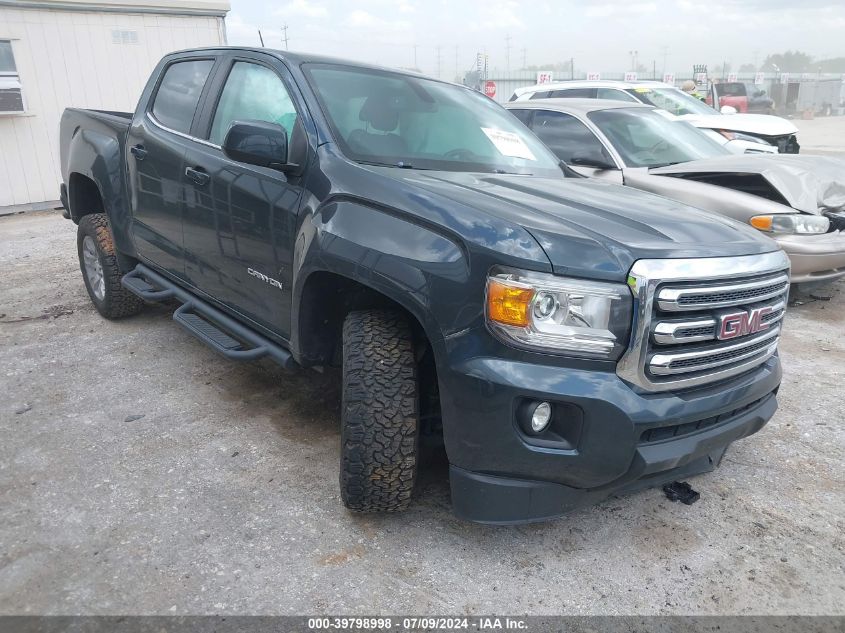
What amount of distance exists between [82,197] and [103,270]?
0.77 m

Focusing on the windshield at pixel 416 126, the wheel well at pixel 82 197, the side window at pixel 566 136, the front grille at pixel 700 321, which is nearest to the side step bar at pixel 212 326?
the windshield at pixel 416 126

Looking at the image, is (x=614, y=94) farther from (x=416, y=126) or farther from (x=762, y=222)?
(x=416, y=126)

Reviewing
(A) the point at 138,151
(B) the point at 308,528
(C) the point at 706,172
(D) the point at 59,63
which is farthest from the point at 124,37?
(B) the point at 308,528

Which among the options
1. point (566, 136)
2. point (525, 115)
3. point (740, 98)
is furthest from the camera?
point (740, 98)

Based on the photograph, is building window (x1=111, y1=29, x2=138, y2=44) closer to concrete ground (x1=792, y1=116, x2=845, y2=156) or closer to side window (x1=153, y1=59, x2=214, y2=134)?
side window (x1=153, y1=59, x2=214, y2=134)

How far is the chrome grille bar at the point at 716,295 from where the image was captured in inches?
85.0

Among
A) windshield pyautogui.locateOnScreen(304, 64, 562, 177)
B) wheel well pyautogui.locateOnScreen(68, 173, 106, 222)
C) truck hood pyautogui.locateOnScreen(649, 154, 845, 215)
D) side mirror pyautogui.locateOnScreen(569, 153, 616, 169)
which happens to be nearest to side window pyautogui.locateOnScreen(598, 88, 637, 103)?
truck hood pyautogui.locateOnScreen(649, 154, 845, 215)

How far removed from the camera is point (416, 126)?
127 inches

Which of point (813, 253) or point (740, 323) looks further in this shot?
point (813, 253)

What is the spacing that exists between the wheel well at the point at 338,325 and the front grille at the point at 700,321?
2.57 feet

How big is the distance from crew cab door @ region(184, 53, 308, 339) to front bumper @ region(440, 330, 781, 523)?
1.12 meters

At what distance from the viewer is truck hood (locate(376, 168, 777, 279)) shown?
2.15 m

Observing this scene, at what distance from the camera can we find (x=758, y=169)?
5.09 m

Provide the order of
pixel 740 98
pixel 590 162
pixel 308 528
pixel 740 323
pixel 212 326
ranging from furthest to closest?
1. pixel 740 98
2. pixel 590 162
3. pixel 212 326
4. pixel 308 528
5. pixel 740 323
